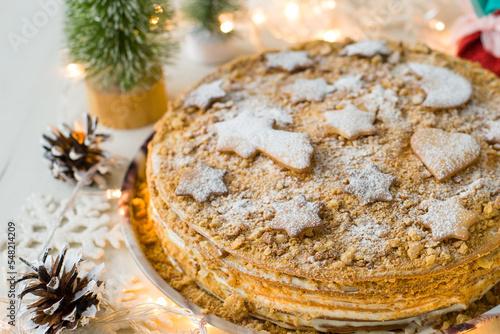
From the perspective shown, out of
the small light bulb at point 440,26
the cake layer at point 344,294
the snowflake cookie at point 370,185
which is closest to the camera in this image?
the cake layer at point 344,294

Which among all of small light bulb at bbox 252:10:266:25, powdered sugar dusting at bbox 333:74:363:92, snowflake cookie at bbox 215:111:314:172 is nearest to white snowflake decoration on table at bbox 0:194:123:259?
snowflake cookie at bbox 215:111:314:172

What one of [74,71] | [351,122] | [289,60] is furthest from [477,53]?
[74,71]

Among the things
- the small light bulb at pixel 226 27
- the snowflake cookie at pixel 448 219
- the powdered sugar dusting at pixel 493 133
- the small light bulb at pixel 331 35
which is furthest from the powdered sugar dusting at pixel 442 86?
the small light bulb at pixel 226 27

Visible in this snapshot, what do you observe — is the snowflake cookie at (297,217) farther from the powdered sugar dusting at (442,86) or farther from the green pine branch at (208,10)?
the green pine branch at (208,10)

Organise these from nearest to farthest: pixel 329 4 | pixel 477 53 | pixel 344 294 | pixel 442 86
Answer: pixel 344 294
pixel 442 86
pixel 477 53
pixel 329 4

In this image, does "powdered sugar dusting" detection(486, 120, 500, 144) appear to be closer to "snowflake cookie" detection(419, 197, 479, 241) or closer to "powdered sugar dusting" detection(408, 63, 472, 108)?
"powdered sugar dusting" detection(408, 63, 472, 108)

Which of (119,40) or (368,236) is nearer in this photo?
(368,236)

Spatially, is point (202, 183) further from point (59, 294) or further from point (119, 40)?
point (119, 40)

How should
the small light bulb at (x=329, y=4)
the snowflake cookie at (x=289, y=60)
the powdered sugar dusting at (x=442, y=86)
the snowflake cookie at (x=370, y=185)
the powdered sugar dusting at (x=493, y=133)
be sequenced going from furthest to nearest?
1. the small light bulb at (x=329, y=4)
2. the snowflake cookie at (x=289, y=60)
3. the powdered sugar dusting at (x=442, y=86)
4. the powdered sugar dusting at (x=493, y=133)
5. the snowflake cookie at (x=370, y=185)
